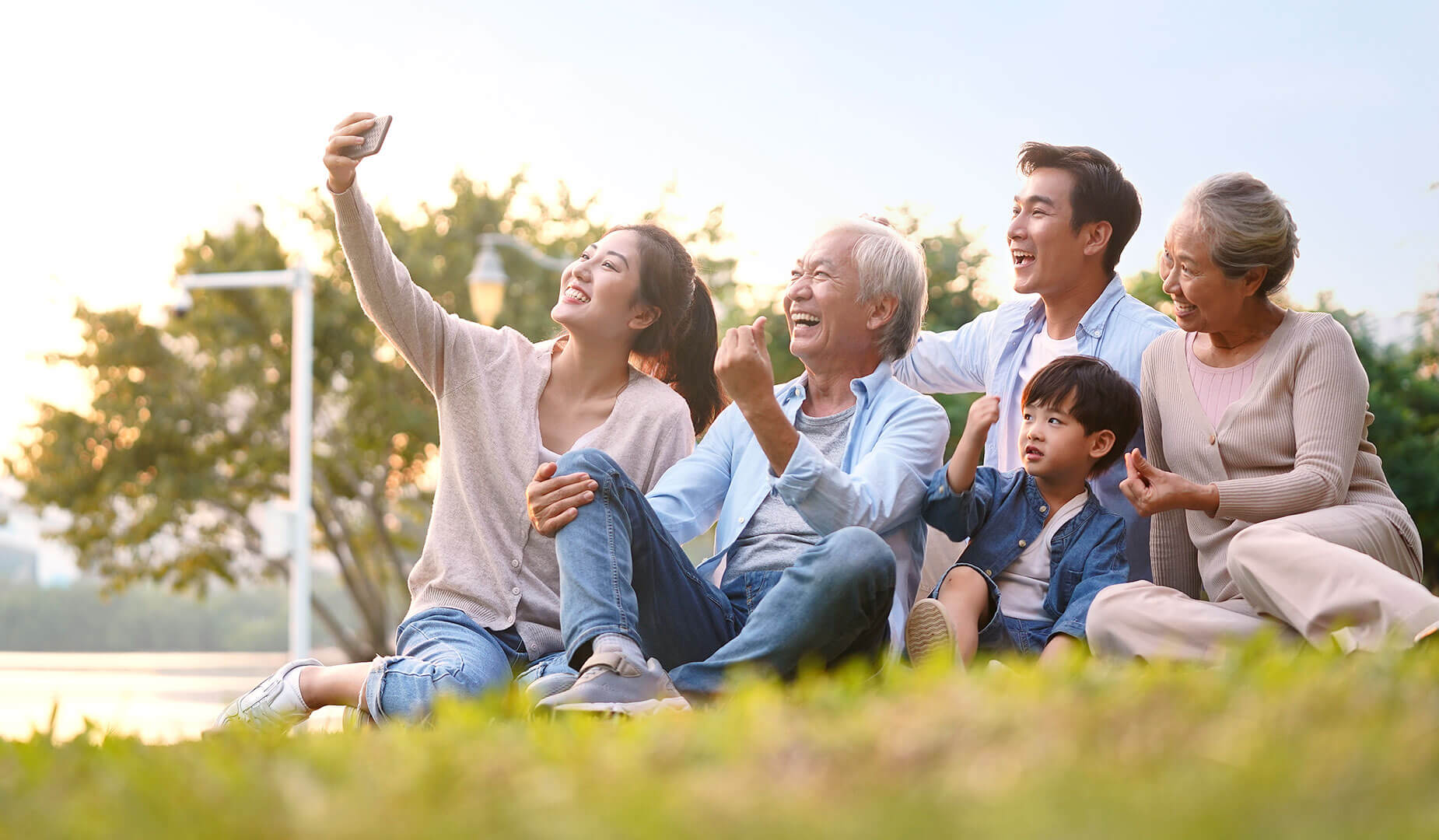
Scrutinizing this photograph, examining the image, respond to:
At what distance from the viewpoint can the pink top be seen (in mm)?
3938

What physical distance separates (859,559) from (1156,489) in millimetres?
855

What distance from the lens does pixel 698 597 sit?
380cm

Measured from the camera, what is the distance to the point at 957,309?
12.5m

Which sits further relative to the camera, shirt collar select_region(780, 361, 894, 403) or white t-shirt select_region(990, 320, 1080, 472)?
white t-shirt select_region(990, 320, 1080, 472)

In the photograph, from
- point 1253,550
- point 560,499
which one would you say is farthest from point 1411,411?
point 560,499

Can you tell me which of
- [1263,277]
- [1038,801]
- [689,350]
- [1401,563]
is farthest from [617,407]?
[1038,801]

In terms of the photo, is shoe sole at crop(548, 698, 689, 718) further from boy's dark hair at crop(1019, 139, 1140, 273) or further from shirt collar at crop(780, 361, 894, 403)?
boy's dark hair at crop(1019, 139, 1140, 273)

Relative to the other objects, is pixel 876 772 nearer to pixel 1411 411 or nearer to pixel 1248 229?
pixel 1248 229

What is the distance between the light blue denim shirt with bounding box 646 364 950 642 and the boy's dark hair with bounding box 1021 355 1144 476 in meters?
0.33

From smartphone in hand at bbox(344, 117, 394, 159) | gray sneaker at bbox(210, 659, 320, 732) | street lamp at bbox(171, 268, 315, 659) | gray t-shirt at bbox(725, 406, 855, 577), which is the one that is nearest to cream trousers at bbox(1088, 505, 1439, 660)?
gray t-shirt at bbox(725, 406, 855, 577)

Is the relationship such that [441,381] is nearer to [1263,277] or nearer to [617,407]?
[617,407]

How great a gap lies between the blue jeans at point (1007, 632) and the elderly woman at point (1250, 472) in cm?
36

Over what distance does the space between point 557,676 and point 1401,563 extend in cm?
232

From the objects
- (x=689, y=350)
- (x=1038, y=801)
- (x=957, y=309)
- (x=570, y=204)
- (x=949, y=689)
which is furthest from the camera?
(x=570, y=204)
